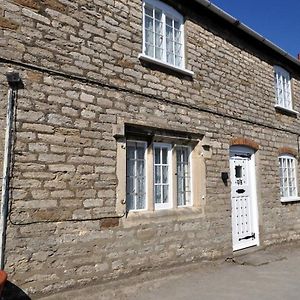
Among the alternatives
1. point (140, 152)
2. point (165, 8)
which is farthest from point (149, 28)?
point (140, 152)

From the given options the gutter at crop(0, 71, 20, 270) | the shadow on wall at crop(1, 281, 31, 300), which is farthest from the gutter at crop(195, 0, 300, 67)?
the shadow on wall at crop(1, 281, 31, 300)

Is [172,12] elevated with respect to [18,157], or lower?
elevated

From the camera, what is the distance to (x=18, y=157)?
4602 millimetres

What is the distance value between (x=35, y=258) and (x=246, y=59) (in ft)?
23.0

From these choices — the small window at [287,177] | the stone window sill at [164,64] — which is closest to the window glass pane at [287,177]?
the small window at [287,177]

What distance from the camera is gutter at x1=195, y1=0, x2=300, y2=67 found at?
749 cm

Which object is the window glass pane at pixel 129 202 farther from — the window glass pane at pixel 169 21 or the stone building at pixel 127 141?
the window glass pane at pixel 169 21

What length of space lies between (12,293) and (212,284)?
120 inches

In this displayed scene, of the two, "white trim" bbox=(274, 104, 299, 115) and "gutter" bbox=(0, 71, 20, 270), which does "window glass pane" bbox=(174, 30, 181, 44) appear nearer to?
"gutter" bbox=(0, 71, 20, 270)

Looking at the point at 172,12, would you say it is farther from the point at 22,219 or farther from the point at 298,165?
the point at 298,165

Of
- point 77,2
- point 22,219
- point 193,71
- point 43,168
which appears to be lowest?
point 22,219

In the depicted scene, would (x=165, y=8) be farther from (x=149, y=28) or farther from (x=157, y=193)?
(x=157, y=193)

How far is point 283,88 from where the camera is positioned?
10.5 meters

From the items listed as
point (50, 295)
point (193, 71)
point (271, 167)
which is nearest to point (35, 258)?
point (50, 295)
